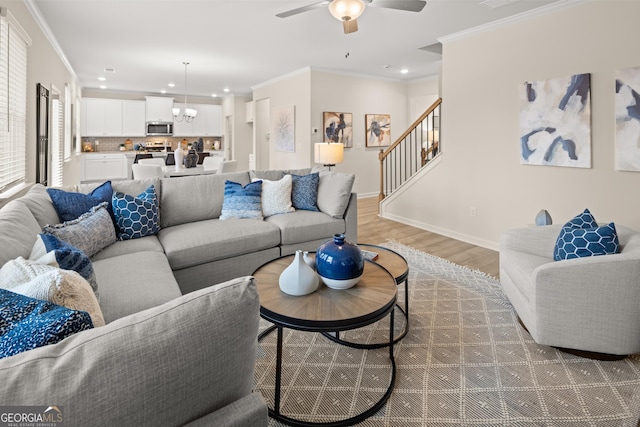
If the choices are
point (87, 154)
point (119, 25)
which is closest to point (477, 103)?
point (119, 25)

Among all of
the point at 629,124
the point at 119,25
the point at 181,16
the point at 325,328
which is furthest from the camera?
the point at 119,25

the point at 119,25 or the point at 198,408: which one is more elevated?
the point at 119,25

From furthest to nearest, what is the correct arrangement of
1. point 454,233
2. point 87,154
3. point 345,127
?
point 87,154 → point 345,127 → point 454,233

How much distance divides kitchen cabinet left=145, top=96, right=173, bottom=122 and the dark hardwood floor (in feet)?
22.5

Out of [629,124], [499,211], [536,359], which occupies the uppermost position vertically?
[629,124]

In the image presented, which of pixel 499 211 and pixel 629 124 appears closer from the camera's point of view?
pixel 629 124

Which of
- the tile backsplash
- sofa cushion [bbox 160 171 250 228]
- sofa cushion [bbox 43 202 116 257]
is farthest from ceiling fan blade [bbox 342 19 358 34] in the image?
the tile backsplash

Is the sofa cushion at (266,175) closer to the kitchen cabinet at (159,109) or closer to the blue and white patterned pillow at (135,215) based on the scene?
the blue and white patterned pillow at (135,215)

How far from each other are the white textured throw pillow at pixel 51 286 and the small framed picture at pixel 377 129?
6866 millimetres

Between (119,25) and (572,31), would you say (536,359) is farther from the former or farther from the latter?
(119,25)

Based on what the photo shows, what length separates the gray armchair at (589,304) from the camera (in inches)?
76.4

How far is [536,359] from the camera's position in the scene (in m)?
2.07

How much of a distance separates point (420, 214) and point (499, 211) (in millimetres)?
1223

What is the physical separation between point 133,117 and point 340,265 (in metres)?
9.74
